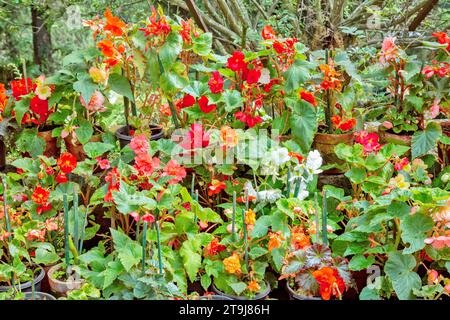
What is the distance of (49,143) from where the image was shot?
1985 millimetres

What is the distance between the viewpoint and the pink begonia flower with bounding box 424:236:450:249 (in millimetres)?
1371

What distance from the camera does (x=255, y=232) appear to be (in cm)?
161

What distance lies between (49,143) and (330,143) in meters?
0.97

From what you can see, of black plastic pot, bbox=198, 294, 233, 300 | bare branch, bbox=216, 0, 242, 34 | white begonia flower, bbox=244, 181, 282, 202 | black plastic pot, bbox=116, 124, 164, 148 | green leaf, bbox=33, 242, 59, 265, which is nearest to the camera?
black plastic pot, bbox=198, 294, 233, 300

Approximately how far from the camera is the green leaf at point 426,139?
6.26 feet

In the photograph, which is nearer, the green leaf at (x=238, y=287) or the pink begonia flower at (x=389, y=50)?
the green leaf at (x=238, y=287)

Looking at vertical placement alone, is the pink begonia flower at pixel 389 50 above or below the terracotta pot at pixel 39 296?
above

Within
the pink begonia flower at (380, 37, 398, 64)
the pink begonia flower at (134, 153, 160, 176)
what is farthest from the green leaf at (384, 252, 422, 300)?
the pink begonia flower at (380, 37, 398, 64)

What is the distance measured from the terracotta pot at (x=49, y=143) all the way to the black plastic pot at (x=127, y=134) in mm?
221

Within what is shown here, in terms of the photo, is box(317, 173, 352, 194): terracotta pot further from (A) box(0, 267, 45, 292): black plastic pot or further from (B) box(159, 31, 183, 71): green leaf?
(A) box(0, 267, 45, 292): black plastic pot

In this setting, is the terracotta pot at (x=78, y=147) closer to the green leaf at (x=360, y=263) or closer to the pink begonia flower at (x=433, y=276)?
the green leaf at (x=360, y=263)

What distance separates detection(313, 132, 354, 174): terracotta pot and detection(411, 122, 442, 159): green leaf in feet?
0.70

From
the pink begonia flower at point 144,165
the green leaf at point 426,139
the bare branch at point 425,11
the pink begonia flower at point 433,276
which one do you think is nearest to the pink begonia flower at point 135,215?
the pink begonia flower at point 144,165
